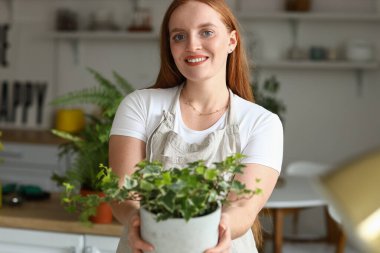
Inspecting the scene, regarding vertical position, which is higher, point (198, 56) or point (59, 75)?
point (198, 56)

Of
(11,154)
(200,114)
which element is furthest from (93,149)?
(11,154)

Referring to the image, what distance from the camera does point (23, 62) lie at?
4668 millimetres

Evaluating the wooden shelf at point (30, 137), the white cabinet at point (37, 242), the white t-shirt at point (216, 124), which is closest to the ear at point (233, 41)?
the white t-shirt at point (216, 124)

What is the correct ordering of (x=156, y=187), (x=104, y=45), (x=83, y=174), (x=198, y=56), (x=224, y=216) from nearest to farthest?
(x=156, y=187), (x=224, y=216), (x=198, y=56), (x=83, y=174), (x=104, y=45)

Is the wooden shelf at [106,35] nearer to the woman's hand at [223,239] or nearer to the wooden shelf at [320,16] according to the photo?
the wooden shelf at [320,16]

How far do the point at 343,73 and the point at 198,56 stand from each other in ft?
10.3

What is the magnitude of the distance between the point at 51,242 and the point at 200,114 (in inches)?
34.8

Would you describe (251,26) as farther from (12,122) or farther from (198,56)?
(198,56)

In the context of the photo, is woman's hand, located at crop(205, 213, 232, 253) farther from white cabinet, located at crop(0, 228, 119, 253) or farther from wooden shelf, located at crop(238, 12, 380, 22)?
wooden shelf, located at crop(238, 12, 380, 22)

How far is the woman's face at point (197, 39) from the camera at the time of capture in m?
1.23

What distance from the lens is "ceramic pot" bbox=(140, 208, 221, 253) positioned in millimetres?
830

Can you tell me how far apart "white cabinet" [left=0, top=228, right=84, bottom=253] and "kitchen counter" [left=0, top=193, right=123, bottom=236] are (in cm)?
2

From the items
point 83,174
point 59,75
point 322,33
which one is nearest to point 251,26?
point 322,33

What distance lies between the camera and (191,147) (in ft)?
4.29
